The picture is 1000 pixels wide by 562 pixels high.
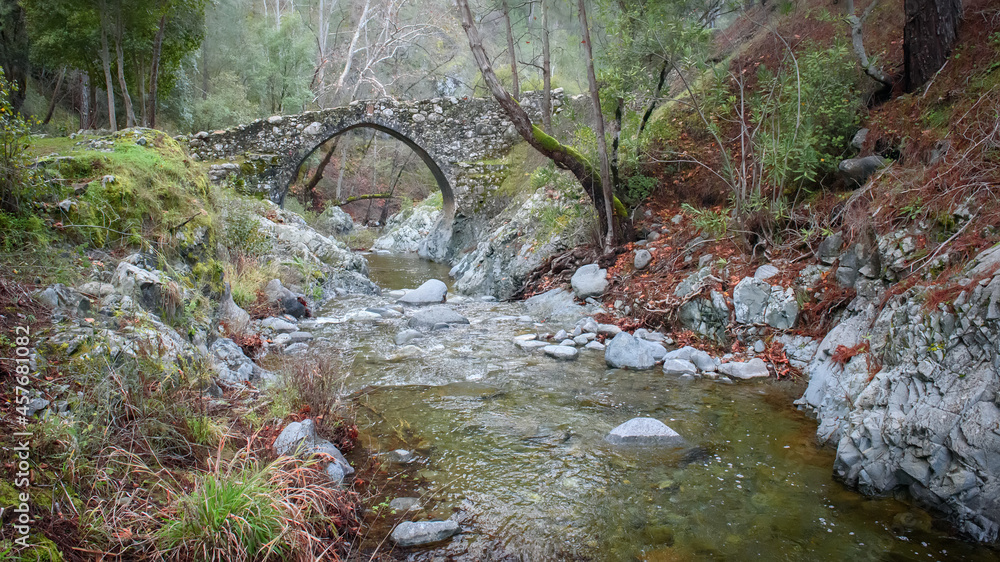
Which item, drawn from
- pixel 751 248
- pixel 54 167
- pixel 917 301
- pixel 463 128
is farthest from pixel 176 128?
pixel 917 301

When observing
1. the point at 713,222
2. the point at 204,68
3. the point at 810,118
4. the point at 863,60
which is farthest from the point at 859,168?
the point at 204,68

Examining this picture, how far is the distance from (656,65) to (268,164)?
28.9ft

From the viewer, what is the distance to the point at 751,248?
6.05 m

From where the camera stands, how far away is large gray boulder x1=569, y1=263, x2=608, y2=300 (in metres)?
7.33

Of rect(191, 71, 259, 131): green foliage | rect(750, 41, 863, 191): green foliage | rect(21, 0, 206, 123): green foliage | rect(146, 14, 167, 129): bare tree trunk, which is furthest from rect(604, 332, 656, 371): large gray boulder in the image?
rect(191, 71, 259, 131): green foliage

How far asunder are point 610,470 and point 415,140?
1130 cm

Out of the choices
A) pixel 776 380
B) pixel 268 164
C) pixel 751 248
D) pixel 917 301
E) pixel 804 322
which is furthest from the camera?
pixel 268 164

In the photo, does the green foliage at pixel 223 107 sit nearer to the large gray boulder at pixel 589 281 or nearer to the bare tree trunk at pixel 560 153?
the bare tree trunk at pixel 560 153

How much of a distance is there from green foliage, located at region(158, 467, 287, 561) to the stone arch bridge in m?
11.0

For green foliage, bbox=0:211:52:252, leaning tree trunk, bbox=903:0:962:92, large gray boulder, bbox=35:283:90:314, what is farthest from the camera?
leaning tree trunk, bbox=903:0:962:92

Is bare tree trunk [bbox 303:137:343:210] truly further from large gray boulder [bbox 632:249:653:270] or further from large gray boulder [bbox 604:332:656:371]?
large gray boulder [bbox 604:332:656:371]

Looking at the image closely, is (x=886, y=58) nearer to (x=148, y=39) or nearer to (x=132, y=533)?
(x=132, y=533)

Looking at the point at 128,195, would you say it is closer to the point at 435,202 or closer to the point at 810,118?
the point at 810,118

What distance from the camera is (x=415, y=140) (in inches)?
520
